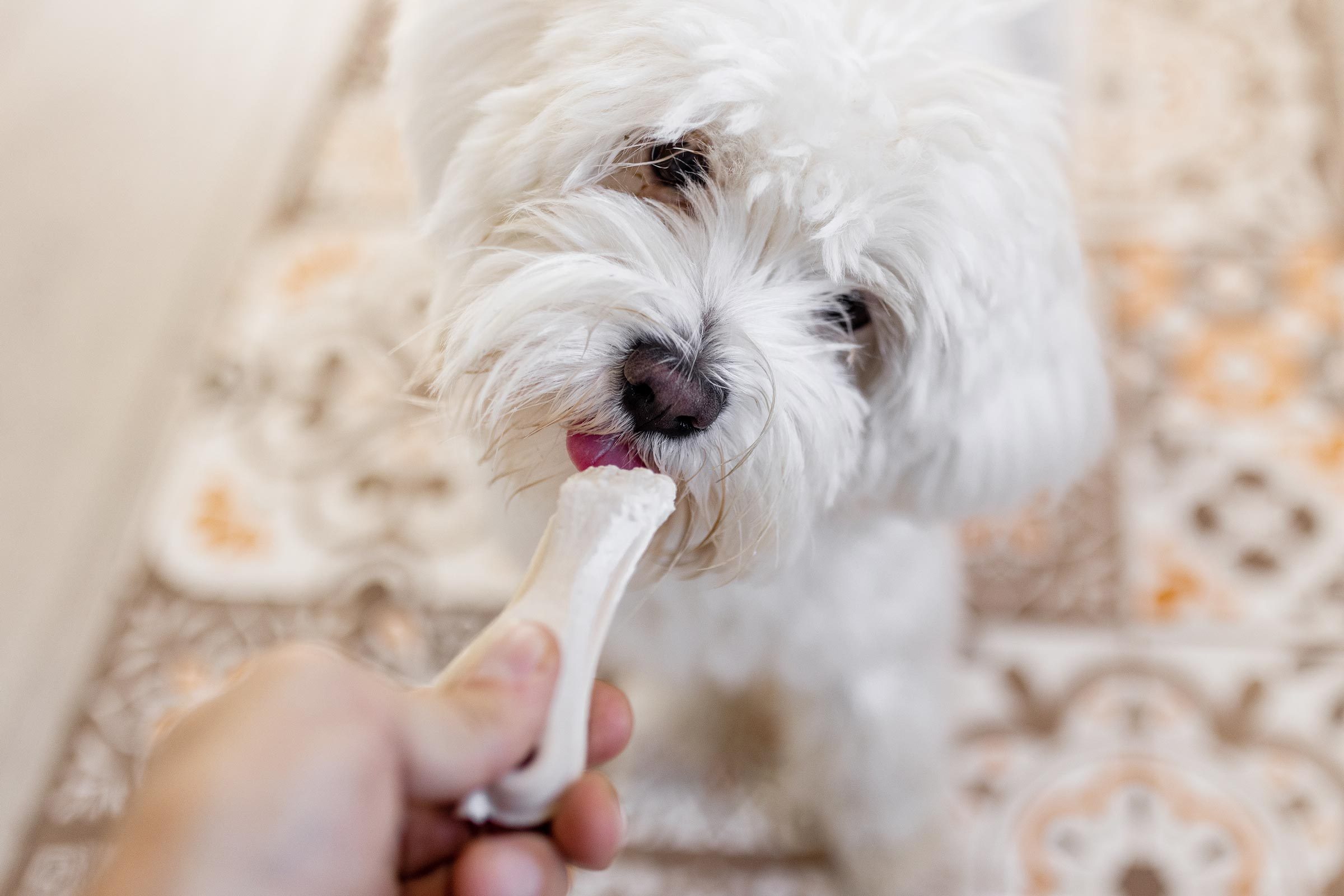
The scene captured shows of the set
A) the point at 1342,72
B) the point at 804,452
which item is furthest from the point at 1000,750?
the point at 1342,72

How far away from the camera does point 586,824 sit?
1.90 ft

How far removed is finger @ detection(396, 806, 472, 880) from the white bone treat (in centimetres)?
3

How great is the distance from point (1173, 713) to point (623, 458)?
89 centimetres

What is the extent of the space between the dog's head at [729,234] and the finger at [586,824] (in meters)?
0.19

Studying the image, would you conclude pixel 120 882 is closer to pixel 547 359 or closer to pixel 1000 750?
pixel 547 359

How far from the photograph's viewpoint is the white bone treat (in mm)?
563

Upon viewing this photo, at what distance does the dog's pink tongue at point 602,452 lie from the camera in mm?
628

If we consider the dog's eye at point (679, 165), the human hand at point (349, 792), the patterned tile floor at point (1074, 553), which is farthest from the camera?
Result: the patterned tile floor at point (1074, 553)

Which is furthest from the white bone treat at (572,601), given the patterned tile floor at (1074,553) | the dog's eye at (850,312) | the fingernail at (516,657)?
the patterned tile floor at (1074,553)

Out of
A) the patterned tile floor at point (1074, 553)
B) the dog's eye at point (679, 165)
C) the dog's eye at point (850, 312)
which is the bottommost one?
the patterned tile floor at point (1074, 553)

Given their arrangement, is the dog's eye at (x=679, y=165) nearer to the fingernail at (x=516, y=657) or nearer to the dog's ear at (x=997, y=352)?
the dog's ear at (x=997, y=352)

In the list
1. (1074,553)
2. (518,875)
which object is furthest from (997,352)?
(1074,553)

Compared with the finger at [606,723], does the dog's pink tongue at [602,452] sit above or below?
above

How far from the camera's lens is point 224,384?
1395mm
